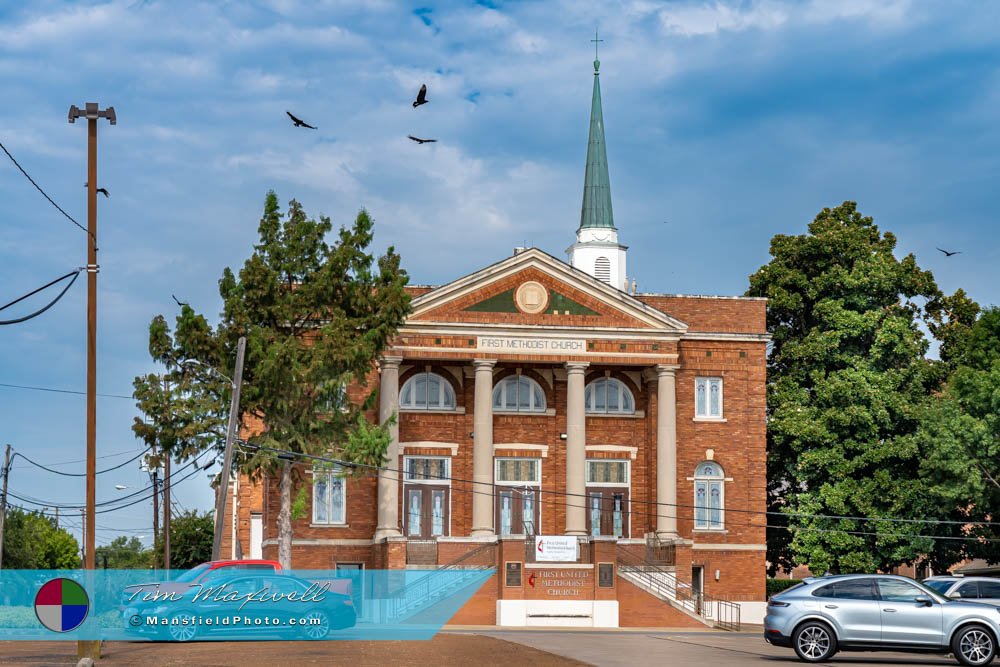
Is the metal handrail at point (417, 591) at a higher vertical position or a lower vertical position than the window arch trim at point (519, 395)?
lower

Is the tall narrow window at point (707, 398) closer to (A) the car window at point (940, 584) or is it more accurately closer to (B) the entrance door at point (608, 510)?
(B) the entrance door at point (608, 510)

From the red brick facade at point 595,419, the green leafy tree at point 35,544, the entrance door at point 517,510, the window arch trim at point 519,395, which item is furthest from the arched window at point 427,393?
the green leafy tree at point 35,544

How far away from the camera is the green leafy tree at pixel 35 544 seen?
86875 mm

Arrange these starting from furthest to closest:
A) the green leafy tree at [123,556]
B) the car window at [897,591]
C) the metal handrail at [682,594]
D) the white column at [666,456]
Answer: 1. the green leafy tree at [123,556]
2. the white column at [666,456]
3. the metal handrail at [682,594]
4. the car window at [897,591]

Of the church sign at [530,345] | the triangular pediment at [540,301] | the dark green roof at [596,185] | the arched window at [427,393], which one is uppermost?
the dark green roof at [596,185]

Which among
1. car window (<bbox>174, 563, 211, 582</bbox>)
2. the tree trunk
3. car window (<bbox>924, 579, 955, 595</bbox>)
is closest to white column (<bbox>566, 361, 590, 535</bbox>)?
the tree trunk

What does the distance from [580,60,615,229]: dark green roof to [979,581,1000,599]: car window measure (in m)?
35.1

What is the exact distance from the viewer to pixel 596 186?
65.1 metres

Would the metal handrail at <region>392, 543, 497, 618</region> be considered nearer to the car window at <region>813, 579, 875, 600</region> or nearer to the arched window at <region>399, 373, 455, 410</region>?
the arched window at <region>399, 373, 455, 410</region>

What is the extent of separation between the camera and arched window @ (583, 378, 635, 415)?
55.5 meters

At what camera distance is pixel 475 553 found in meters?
50.5

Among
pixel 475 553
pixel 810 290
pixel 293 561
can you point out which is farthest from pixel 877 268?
pixel 293 561

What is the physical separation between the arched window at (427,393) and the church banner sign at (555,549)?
733 cm

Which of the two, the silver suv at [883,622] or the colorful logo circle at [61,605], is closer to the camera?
the colorful logo circle at [61,605]
